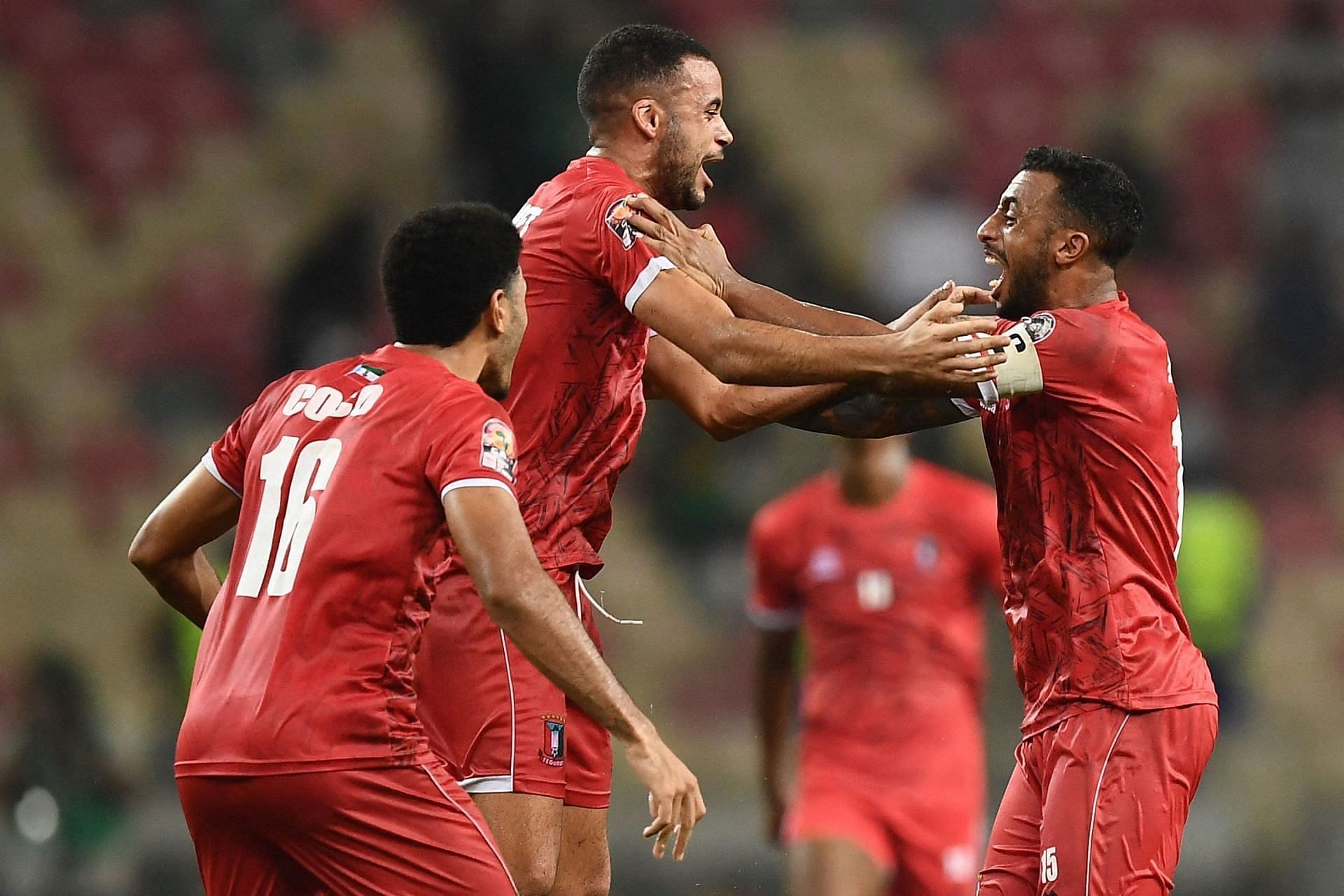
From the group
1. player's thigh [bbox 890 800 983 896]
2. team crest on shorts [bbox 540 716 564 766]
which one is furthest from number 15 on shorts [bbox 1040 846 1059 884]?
player's thigh [bbox 890 800 983 896]

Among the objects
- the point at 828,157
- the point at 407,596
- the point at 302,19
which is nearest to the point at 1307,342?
the point at 828,157

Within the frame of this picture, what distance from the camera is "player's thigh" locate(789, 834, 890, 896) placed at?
6.39 meters

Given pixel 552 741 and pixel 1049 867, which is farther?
pixel 552 741

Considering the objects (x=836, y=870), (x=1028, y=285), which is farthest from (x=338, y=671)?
(x=836, y=870)

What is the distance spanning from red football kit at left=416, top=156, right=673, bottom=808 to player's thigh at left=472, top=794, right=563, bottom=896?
32mm

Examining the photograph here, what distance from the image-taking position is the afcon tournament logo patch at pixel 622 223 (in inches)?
169

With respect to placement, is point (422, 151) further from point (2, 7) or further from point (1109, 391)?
point (1109, 391)

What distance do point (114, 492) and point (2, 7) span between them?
416cm

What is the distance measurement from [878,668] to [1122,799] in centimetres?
283

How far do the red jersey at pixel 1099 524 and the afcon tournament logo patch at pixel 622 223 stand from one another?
976 mm

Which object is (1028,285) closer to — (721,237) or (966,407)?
(966,407)

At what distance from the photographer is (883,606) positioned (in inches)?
267

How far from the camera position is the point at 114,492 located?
36.9ft

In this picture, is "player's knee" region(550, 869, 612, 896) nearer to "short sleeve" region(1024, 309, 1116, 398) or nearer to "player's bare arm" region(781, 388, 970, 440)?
"player's bare arm" region(781, 388, 970, 440)
